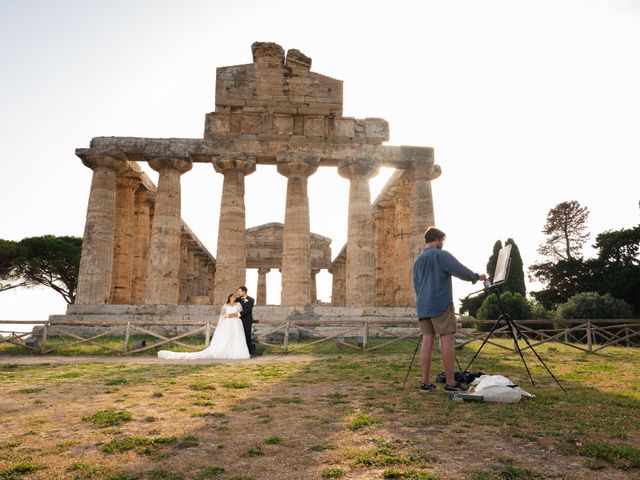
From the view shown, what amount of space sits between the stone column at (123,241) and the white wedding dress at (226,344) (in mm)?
13211

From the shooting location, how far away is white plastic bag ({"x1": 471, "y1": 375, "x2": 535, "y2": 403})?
607cm

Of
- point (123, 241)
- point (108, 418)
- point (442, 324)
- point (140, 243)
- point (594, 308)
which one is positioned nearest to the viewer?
point (108, 418)

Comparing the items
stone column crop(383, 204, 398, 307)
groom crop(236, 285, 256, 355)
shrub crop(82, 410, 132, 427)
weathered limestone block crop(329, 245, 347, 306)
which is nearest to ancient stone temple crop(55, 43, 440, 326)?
stone column crop(383, 204, 398, 307)

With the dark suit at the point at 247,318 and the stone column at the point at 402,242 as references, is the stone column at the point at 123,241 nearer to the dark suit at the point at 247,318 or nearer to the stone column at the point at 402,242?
the dark suit at the point at 247,318

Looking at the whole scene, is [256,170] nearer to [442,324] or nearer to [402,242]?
[402,242]

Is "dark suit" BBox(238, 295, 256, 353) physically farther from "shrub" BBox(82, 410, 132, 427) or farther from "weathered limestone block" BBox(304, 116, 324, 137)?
"weathered limestone block" BBox(304, 116, 324, 137)

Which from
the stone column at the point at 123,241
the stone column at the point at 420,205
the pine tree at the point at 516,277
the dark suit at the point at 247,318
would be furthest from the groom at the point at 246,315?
the pine tree at the point at 516,277

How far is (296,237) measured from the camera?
2261cm

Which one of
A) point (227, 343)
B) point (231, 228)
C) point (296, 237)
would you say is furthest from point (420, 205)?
point (227, 343)

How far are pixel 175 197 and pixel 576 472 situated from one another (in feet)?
70.3

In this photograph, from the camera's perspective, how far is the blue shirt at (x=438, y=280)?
23.1ft

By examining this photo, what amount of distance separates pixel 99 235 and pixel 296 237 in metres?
8.92

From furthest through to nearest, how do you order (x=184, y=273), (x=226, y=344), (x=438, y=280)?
(x=184, y=273)
(x=226, y=344)
(x=438, y=280)

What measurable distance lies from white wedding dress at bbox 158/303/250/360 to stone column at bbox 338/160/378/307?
8702 millimetres
